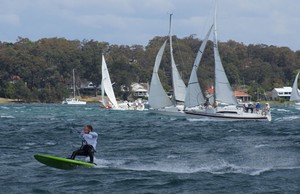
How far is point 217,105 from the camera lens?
79250 millimetres

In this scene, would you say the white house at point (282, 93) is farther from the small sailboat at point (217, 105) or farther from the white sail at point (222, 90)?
the white sail at point (222, 90)

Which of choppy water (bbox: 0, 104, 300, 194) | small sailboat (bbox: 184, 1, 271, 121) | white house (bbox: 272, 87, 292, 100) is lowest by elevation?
choppy water (bbox: 0, 104, 300, 194)

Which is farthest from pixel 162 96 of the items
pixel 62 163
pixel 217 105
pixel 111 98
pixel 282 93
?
pixel 282 93

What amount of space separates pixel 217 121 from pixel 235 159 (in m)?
38.1

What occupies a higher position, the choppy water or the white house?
the white house

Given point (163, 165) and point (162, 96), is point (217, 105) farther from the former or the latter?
point (163, 165)

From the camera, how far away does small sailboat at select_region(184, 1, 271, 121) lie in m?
74.6

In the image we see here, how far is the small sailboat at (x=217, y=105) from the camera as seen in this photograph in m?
74.6

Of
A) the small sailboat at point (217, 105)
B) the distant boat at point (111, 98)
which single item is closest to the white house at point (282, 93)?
the distant boat at point (111, 98)

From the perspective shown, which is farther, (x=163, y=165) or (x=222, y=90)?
(x=222, y=90)

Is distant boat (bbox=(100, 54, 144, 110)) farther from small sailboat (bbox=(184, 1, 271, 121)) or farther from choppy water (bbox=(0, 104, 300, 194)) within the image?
choppy water (bbox=(0, 104, 300, 194))

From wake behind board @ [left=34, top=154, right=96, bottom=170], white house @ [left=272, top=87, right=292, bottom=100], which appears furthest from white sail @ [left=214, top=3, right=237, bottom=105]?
white house @ [left=272, top=87, right=292, bottom=100]

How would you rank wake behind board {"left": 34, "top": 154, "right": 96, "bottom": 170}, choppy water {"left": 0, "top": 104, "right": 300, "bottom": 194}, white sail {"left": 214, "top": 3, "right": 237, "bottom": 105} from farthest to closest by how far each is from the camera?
white sail {"left": 214, "top": 3, "right": 237, "bottom": 105}
wake behind board {"left": 34, "top": 154, "right": 96, "bottom": 170}
choppy water {"left": 0, "top": 104, "right": 300, "bottom": 194}

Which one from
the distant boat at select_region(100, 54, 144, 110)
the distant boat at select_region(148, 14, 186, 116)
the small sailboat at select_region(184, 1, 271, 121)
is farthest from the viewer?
the distant boat at select_region(100, 54, 144, 110)
